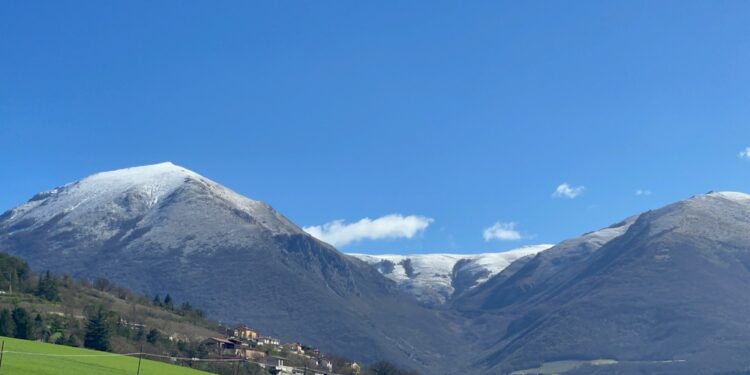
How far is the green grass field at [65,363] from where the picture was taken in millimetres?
66188

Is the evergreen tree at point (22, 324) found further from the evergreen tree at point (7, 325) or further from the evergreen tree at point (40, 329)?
the evergreen tree at point (40, 329)

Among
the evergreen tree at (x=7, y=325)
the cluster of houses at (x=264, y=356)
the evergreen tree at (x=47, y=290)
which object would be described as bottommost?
the evergreen tree at (x=7, y=325)

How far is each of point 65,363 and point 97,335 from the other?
49441 mm

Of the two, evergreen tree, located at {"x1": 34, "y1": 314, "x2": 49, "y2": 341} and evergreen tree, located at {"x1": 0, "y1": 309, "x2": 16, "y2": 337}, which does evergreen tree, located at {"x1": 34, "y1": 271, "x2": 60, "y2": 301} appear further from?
evergreen tree, located at {"x1": 0, "y1": 309, "x2": 16, "y2": 337}

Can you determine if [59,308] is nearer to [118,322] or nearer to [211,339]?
[118,322]

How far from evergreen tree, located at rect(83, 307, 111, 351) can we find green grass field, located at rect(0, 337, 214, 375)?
29936 millimetres

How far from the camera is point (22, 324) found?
11281cm

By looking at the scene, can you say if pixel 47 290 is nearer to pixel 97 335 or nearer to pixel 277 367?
pixel 277 367

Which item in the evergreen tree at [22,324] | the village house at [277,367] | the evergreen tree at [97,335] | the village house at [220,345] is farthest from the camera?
the village house at [220,345]

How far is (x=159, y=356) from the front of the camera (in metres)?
123

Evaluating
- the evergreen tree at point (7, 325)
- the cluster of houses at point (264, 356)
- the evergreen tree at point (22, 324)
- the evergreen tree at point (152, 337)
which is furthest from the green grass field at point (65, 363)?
the cluster of houses at point (264, 356)

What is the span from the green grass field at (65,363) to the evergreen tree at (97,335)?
2994 cm

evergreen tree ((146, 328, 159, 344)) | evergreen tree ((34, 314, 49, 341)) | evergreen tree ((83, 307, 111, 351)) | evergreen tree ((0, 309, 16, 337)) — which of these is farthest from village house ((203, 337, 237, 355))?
evergreen tree ((0, 309, 16, 337))

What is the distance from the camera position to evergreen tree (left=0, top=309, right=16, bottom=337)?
109m
